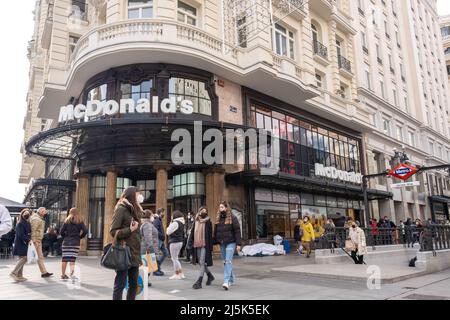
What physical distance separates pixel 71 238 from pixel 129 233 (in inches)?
193

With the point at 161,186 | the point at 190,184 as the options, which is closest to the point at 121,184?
the point at 161,186

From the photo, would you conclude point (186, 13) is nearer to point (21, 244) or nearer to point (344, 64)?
point (21, 244)

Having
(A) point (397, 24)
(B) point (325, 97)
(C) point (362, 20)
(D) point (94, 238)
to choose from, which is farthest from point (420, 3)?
(D) point (94, 238)

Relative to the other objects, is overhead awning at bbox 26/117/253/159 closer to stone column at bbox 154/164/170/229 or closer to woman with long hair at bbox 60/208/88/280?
stone column at bbox 154/164/170/229

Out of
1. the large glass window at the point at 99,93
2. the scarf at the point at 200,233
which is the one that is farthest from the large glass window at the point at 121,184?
the scarf at the point at 200,233

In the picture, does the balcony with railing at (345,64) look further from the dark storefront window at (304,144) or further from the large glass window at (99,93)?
the large glass window at (99,93)

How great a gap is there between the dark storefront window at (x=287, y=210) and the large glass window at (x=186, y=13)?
29.5 feet

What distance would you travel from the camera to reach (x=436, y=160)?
3975cm

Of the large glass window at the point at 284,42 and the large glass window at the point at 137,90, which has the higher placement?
the large glass window at the point at 284,42

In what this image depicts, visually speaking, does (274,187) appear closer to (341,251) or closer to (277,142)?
(277,142)

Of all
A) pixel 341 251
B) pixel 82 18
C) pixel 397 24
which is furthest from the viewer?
pixel 397 24

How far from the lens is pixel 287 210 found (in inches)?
802

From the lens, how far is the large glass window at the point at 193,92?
16.4 m
